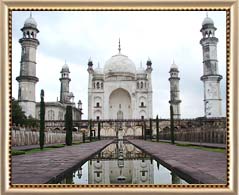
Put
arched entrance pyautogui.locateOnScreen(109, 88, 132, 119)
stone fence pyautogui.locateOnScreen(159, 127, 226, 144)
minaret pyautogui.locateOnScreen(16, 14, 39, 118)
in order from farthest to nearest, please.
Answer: arched entrance pyautogui.locateOnScreen(109, 88, 132, 119), minaret pyautogui.locateOnScreen(16, 14, 39, 118), stone fence pyautogui.locateOnScreen(159, 127, 226, 144)

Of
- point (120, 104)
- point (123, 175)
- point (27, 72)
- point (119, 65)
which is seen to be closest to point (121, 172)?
point (123, 175)

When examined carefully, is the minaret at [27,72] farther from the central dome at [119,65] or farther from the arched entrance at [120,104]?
the arched entrance at [120,104]

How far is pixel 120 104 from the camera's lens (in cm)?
3328

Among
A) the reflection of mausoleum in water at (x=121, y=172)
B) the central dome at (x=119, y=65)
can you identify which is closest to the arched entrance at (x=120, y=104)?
the central dome at (x=119, y=65)

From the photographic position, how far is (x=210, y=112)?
87.6 feet

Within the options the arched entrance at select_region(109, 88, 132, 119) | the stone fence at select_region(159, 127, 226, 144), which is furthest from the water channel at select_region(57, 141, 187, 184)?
the arched entrance at select_region(109, 88, 132, 119)

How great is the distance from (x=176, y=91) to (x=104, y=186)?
29610 millimetres

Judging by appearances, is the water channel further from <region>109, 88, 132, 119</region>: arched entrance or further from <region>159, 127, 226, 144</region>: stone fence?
<region>109, 88, 132, 119</region>: arched entrance

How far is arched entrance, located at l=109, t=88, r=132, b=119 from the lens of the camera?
32812 mm

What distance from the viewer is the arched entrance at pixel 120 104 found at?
32.8 metres

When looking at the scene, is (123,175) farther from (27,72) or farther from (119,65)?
(119,65)

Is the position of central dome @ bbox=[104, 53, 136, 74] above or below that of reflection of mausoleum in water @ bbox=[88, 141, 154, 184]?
above

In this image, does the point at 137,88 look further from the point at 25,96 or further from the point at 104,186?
the point at 104,186

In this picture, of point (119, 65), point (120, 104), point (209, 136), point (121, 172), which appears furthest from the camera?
point (120, 104)
